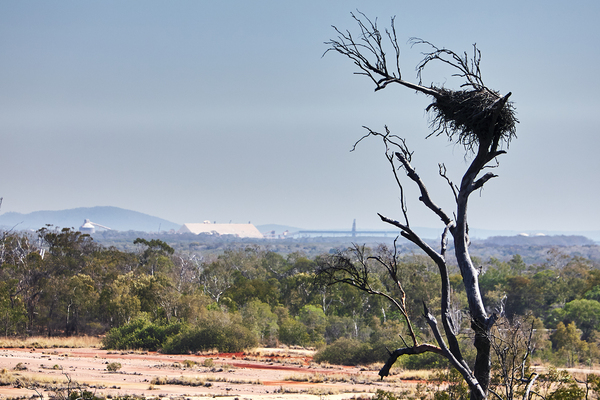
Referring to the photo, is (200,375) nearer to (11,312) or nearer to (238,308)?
(238,308)

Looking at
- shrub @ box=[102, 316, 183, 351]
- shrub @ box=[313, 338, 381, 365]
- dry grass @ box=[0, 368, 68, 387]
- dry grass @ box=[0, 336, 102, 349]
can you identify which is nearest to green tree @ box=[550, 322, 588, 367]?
shrub @ box=[313, 338, 381, 365]

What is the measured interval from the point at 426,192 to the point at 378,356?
100ft

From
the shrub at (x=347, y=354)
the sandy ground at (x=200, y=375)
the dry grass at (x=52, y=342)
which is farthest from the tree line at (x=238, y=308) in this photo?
the sandy ground at (x=200, y=375)

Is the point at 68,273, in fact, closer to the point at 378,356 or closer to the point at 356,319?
the point at 356,319

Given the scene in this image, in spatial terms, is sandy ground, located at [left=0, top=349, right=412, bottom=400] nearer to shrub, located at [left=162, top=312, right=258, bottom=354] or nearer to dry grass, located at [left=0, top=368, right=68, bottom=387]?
dry grass, located at [left=0, top=368, right=68, bottom=387]

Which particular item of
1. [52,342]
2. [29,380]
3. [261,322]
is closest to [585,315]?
[261,322]

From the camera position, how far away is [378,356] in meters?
33.8

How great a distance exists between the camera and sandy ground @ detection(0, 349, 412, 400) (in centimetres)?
2084

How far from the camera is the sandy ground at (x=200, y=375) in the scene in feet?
68.4

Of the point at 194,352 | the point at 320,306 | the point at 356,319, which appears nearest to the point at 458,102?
the point at 194,352

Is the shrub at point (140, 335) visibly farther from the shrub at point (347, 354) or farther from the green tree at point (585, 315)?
the green tree at point (585, 315)

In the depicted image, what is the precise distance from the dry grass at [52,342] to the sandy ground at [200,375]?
2.34m

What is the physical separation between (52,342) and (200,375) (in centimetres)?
1672

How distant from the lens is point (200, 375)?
2620cm
